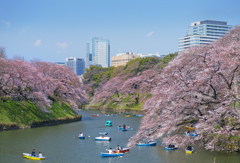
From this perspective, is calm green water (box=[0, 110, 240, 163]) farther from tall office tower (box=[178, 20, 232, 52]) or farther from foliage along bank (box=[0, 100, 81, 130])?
tall office tower (box=[178, 20, 232, 52])

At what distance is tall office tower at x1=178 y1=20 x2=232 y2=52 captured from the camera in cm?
16312

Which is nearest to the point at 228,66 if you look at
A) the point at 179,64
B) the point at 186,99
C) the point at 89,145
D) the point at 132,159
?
the point at 186,99

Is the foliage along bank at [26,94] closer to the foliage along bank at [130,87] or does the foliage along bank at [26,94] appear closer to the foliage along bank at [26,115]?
the foliage along bank at [26,115]

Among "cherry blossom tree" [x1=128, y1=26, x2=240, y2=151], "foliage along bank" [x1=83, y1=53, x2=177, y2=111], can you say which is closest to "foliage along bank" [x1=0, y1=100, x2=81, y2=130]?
"cherry blossom tree" [x1=128, y1=26, x2=240, y2=151]

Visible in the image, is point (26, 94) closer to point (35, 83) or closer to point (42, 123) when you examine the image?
point (35, 83)

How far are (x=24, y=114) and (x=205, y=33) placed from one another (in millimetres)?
146560

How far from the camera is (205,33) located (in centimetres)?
16662

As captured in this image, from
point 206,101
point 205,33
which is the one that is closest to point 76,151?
point 206,101

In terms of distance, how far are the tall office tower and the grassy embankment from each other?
12986 centimetres

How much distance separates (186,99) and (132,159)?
29.9ft

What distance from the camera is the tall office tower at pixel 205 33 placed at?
163 metres

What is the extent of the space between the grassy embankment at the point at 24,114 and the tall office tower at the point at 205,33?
130 metres

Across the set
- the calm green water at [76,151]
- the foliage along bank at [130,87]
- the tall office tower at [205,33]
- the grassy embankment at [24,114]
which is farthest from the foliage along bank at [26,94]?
the tall office tower at [205,33]

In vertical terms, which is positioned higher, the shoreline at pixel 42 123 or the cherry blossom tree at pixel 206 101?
the cherry blossom tree at pixel 206 101
